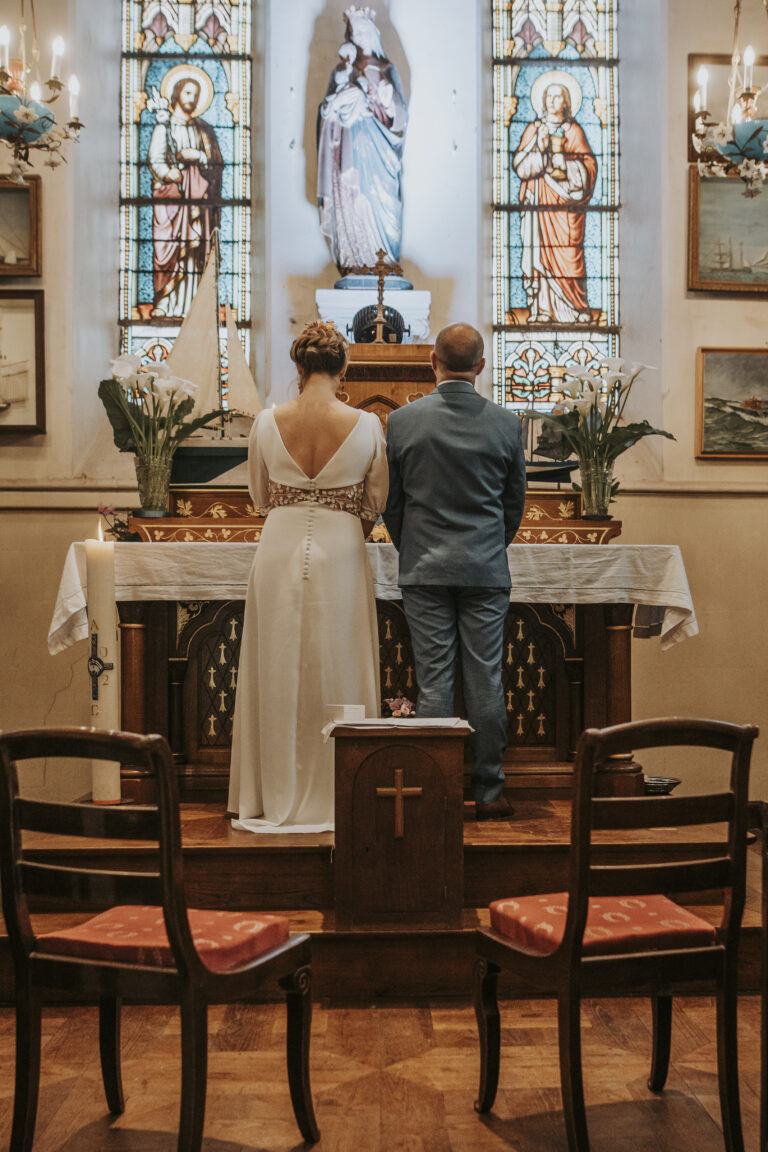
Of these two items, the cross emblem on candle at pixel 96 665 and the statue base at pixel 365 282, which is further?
the statue base at pixel 365 282

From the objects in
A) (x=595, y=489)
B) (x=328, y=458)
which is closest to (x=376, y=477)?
(x=328, y=458)

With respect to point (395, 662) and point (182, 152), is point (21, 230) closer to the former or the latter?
point (182, 152)

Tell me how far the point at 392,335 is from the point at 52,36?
11.2 feet

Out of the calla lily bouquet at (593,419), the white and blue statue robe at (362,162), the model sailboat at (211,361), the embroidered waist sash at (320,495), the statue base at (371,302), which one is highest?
the white and blue statue robe at (362,162)

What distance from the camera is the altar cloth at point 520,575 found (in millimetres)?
4418

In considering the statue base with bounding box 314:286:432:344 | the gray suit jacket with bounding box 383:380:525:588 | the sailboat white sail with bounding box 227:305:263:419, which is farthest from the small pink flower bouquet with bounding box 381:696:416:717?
the statue base with bounding box 314:286:432:344

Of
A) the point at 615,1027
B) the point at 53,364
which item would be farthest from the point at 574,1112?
the point at 53,364

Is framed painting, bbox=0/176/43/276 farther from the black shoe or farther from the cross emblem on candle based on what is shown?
the black shoe

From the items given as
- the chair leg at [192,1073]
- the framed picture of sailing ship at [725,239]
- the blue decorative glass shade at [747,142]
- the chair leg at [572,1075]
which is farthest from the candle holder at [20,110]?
the framed picture of sailing ship at [725,239]

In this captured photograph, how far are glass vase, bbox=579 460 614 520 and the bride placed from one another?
1162mm

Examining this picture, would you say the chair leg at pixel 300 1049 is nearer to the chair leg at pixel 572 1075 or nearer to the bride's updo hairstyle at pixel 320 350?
the chair leg at pixel 572 1075

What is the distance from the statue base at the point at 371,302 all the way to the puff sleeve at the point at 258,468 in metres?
2.83

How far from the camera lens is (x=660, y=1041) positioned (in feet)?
9.36

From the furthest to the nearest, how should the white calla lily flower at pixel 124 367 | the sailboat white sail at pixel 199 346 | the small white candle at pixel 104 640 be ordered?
the sailboat white sail at pixel 199 346 → the white calla lily flower at pixel 124 367 → the small white candle at pixel 104 640
